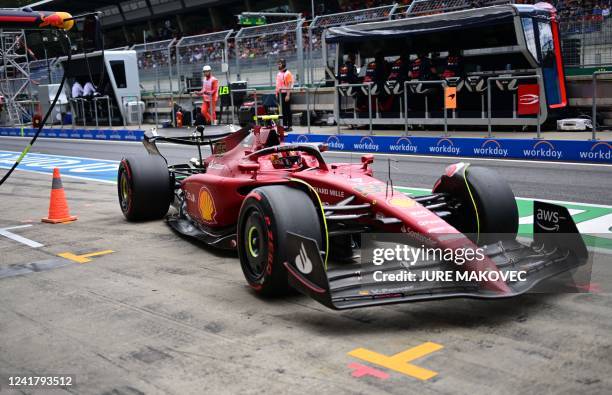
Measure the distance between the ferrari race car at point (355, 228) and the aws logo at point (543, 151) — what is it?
319 inches

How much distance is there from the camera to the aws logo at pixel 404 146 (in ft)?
54.2

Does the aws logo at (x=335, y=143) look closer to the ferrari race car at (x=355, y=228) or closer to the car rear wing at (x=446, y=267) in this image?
the ferrari race car at (x=355, y=228)

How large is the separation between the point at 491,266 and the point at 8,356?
3.14 metres

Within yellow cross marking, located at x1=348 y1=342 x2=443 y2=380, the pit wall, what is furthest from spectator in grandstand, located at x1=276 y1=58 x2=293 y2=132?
yellow cross marking, located at x1=348 y1=342 x2=443 y2=380

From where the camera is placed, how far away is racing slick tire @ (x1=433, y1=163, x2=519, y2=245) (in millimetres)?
5848

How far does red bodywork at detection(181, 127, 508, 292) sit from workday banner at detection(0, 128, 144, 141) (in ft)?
59.0

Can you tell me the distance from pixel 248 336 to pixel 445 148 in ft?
38.9

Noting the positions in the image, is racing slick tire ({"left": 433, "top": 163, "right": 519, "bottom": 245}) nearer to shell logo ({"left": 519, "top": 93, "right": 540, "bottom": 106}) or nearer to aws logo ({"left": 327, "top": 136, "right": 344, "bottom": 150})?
shell logo ({"left": 519, "top": 93, "right": 540, "bottom": 106})

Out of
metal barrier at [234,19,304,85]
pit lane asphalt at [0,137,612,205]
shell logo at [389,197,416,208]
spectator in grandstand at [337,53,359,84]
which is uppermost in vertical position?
metal barrier at [234,19,304,85]

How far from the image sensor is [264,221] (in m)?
5.29

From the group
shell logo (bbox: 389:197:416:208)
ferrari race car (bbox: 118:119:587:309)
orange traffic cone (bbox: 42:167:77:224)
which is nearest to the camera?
ferrari race car (bbox: 118:119:587:309)

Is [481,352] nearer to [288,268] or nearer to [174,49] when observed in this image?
A: [288,268]

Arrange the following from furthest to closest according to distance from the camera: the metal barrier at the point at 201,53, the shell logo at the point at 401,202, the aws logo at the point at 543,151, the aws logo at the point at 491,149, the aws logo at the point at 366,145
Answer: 1. the metal barrier at the point at 201,53
2. the aws logo at the point at 366,145
3. the aws logo at the point at 491,149
4. the aws logo at the point at 543,151
5. the shell logo at the point at 401,202

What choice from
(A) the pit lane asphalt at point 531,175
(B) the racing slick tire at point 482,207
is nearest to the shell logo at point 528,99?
(A) the pit lane asphalt at point 531,175
